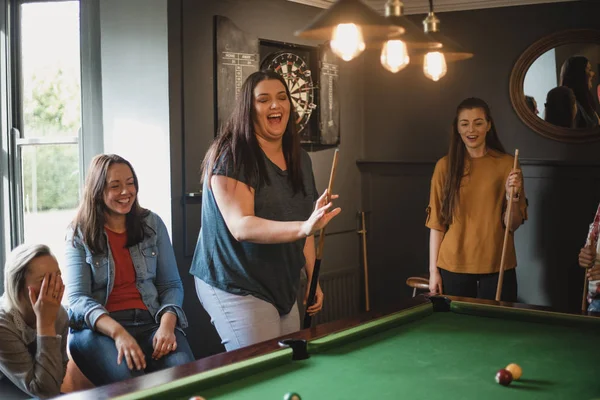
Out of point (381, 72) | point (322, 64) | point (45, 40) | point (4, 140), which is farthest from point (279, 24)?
point (4, 140)

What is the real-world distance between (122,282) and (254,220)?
2.91 ft

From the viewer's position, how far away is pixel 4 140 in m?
3.88

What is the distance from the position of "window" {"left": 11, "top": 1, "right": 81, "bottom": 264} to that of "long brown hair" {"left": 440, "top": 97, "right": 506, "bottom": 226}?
1909mm

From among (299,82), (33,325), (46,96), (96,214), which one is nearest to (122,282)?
(96,214)

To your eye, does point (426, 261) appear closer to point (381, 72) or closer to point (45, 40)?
point (381, 72)

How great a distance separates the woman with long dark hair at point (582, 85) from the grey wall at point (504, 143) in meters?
0.16

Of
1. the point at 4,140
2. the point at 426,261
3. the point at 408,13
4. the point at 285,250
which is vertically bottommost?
the point at 426,261

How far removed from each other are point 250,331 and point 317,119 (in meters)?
2.32

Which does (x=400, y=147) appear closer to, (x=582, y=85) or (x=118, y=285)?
(x=582, y=85)

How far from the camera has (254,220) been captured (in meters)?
2.46

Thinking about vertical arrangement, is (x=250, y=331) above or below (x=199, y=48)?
below

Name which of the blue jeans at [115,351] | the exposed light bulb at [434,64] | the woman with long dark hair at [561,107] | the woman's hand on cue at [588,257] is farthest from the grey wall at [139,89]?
the woman with long dark hair at [561,107]

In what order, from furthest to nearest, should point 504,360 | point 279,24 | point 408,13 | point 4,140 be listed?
point 408,13, point 279,24, point 4,140, point 504,360

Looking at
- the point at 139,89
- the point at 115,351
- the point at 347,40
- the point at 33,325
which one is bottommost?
the point at 115,351
